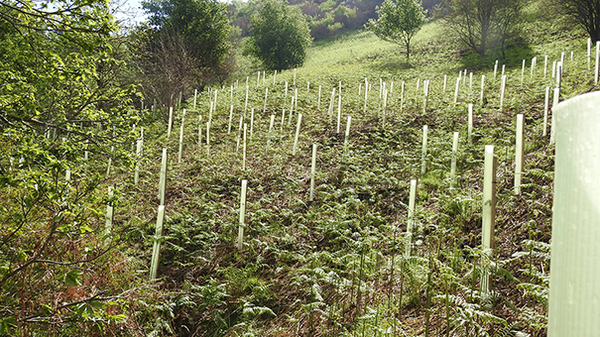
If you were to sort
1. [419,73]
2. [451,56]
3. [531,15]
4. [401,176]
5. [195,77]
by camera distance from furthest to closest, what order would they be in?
[531,15] < [451,56] < [195,77] < [419,73] < [401,176]

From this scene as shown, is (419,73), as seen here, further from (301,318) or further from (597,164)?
(597,164)

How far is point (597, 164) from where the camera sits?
452mm

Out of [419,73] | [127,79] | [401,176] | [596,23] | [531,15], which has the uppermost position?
[531,15]

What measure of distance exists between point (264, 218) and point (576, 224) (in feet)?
20.5

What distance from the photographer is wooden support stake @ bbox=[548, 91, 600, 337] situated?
Result: 45 cm

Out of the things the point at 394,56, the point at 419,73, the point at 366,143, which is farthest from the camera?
the point at 394,56

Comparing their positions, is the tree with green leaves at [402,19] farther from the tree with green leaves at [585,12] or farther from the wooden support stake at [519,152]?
the wooden support stake at [519,152]

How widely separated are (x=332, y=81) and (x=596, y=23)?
1402 centimetres

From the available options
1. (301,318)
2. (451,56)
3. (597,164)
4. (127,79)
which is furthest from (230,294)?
(451,56)

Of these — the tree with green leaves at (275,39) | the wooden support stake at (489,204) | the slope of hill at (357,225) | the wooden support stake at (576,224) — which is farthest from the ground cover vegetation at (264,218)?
the tree with green leaves at (275,39)

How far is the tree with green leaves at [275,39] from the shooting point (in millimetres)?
32375

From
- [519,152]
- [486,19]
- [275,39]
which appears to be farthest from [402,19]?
[519,152]

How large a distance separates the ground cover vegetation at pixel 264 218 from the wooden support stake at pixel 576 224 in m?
1.81

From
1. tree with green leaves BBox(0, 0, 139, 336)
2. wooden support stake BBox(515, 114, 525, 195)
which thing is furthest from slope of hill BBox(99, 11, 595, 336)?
tree with green leaves BBox(0, 0, 139, 336)
